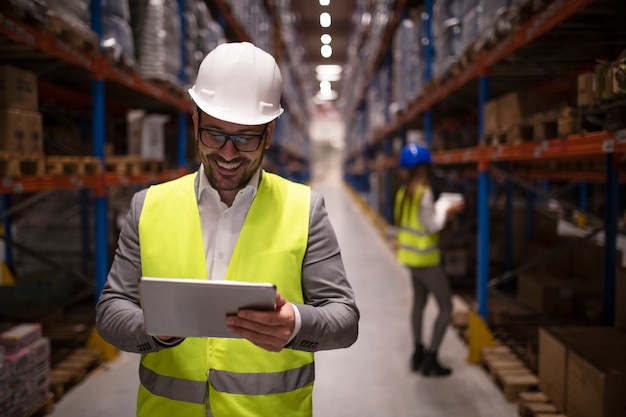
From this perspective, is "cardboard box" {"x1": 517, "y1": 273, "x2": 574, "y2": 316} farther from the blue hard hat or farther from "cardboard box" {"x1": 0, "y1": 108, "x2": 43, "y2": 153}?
"cardboard box" {"x1": 0, "y1": 108, "x2": 43, "y2": 153}

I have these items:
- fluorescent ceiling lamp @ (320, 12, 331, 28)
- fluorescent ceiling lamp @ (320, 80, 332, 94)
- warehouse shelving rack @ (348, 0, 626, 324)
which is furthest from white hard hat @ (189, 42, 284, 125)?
fluorescent ceiling lamp @ (320, 80, 332, 94)

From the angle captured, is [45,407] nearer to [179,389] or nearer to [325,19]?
[179,389]

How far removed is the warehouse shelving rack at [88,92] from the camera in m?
3.43

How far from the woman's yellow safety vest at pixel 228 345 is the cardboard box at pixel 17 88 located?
242 cm

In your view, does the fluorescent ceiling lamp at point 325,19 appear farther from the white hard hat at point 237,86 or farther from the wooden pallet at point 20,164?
the wooden pallet at point 20,164

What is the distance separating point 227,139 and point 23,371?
7.99 ft

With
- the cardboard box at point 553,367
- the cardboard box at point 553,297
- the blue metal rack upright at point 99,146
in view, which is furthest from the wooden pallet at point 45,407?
the cardboard box at point 553,297

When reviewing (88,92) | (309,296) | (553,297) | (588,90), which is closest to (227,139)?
(309,296)

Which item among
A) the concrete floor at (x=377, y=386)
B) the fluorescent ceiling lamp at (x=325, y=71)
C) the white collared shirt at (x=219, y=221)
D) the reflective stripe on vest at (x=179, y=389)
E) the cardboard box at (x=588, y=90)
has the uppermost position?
the fluorescent ceiling lamp at (x=325, y=71)

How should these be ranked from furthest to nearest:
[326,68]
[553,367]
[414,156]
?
[326,68]
[414,156]
[553,367]

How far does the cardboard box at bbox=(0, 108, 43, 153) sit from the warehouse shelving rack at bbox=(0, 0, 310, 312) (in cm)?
20

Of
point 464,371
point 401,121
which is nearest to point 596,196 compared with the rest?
point 401,121

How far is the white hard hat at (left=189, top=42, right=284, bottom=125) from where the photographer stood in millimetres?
1603

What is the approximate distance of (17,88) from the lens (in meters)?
3.60
